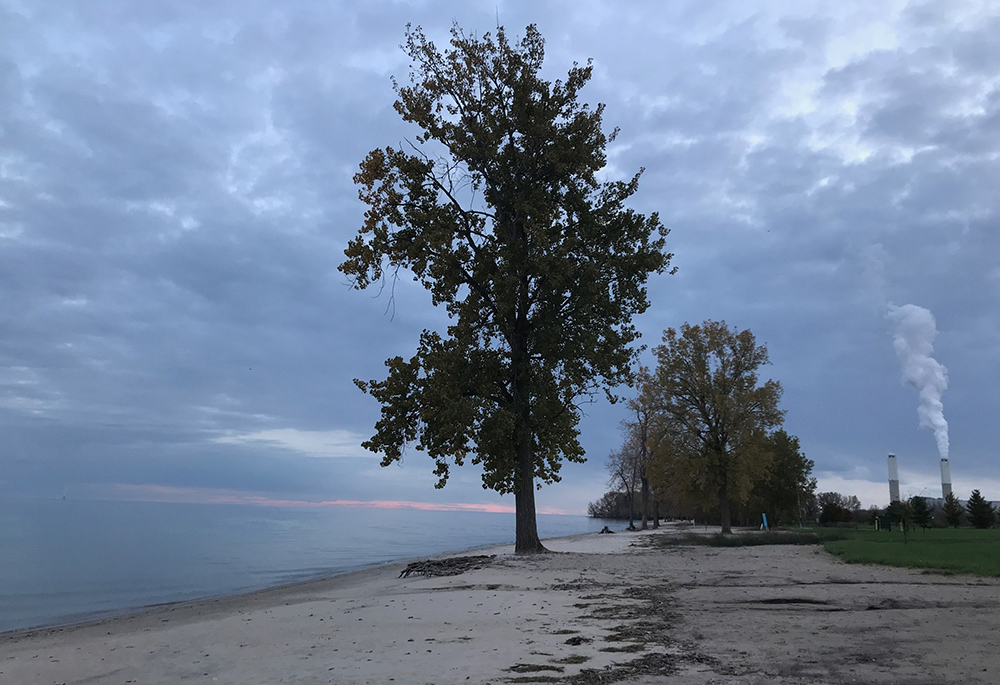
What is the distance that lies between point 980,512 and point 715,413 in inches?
762

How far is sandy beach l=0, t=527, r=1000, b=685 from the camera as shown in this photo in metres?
6.73

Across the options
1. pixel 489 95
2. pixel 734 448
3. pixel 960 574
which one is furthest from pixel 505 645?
pixel 734 448

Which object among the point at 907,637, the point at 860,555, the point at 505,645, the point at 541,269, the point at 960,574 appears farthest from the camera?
the point at 541,269

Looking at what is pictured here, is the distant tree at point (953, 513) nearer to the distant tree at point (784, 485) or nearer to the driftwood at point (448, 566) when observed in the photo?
the distant tree at point (784, 485)

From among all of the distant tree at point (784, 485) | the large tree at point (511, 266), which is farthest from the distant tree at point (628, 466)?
the large tree at point (511, 266)

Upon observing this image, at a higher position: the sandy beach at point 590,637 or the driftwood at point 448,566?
the sandy beach at point 590,637

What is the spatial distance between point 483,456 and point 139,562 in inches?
1089

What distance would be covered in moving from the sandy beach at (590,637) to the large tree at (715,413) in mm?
26491

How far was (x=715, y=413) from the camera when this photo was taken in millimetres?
41875

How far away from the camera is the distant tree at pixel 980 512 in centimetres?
4297

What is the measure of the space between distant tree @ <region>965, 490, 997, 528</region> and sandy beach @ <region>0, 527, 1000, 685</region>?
3729 cm

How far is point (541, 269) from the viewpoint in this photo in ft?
66.5

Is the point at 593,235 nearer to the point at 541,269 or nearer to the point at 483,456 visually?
the point at 541,269

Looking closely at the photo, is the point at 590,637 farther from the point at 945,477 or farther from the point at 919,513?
the point at 945,477
